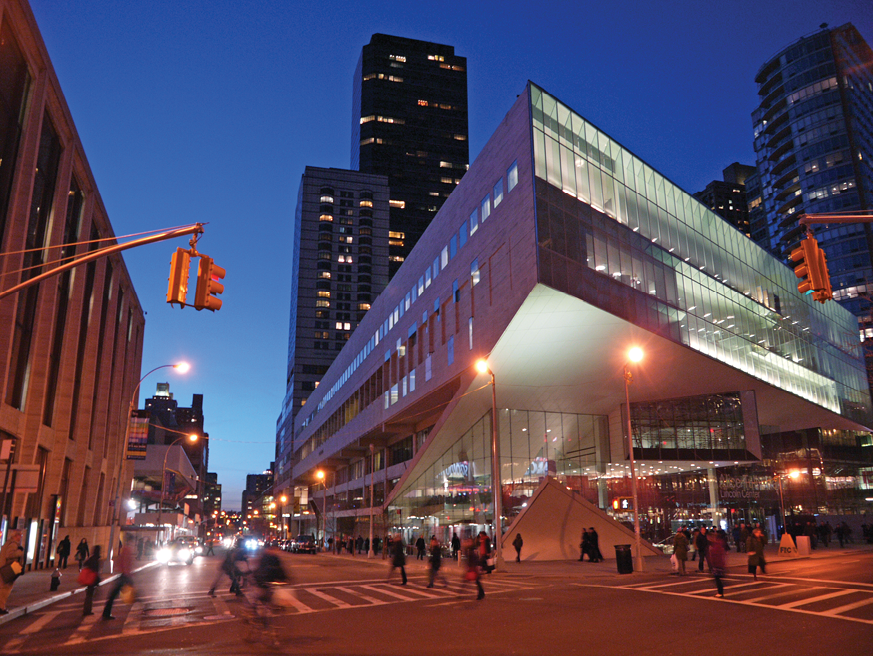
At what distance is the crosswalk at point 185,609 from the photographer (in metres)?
12.3

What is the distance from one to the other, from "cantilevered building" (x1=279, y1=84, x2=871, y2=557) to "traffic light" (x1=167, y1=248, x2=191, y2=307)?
23.1 m

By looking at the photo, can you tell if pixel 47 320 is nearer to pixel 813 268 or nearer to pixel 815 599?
pixel 813 268

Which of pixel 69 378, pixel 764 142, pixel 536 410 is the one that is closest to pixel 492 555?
pixel 536 410

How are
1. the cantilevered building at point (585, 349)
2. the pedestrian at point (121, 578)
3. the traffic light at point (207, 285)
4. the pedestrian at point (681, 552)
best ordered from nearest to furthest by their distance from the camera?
the traffic light at point (207, 285)
the pedestrian at point (121, 578)
the pedestrian at point (681, 552)
the cantilevered building at point (585, 349)

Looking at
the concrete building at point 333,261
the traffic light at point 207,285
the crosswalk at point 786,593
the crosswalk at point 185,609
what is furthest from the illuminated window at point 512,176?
the concrete building at point 333,261

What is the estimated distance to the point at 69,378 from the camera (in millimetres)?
33344

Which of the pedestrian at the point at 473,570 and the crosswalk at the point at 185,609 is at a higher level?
the pedestrian at the point at 473,570

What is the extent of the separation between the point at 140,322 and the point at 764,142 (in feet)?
418

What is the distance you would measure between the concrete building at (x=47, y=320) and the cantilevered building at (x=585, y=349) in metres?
21.1

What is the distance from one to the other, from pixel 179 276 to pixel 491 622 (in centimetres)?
918

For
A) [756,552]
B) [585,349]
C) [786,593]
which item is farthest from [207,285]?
[585,349]

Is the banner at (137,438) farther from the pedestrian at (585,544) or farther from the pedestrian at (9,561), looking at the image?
the pedestrian at (9,561)

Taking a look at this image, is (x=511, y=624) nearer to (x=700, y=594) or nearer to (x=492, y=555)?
(x=700, y=594)

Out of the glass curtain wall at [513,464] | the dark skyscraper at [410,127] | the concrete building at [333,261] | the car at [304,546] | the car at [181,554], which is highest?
the dark skyscraper at [410,127]
